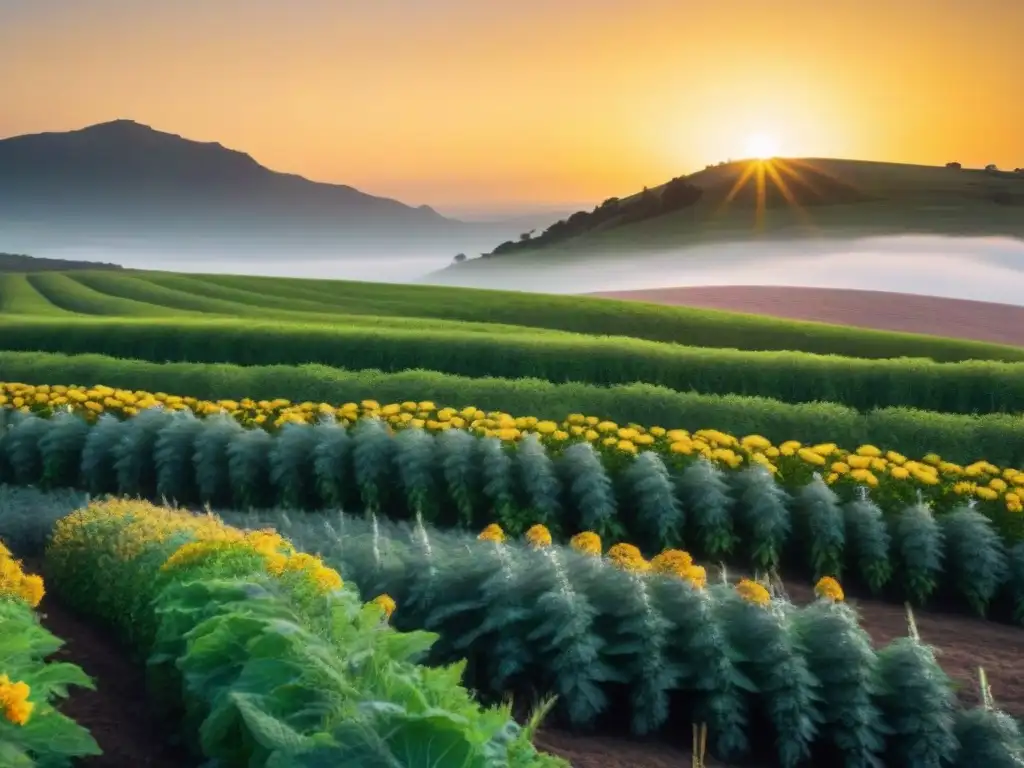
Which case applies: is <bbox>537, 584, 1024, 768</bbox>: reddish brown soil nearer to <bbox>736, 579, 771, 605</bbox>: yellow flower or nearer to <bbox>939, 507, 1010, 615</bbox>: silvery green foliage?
<bbox>939, 507, 1010, 615</bbox>: silvery green foliage

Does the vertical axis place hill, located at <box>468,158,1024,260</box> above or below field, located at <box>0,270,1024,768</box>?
above

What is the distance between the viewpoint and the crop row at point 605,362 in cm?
1508

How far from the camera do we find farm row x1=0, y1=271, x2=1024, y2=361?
71.3 feet

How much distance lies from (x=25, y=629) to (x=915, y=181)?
32404mm

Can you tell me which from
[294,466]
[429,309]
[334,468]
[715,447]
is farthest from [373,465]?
[429,309]

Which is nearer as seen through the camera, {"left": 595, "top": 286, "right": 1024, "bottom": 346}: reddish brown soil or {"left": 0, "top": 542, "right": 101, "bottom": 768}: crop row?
{"left": 0, "top": 542, "right": 101, "bottom": 768}: crop row

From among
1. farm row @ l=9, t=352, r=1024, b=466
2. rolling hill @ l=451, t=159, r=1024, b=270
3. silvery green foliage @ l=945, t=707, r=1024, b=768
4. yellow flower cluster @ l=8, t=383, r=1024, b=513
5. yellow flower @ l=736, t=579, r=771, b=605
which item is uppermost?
rolling hill @ l=451, t=159, r=1024, b=270

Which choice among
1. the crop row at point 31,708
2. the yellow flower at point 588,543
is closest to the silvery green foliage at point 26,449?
the crop row at point 31,708

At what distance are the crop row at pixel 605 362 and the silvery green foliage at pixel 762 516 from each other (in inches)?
265

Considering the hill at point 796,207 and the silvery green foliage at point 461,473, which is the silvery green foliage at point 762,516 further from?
the hill at point 796,207

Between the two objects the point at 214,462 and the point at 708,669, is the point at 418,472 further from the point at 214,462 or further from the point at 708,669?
the point at 708,669

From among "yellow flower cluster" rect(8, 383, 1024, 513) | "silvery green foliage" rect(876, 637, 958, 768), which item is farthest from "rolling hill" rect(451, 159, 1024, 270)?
"silvery green foliage" rect(876, 637, 958, 768)

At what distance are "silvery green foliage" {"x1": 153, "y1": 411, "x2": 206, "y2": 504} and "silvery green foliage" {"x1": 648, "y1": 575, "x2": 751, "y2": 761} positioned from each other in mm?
5945

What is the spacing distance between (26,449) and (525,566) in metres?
7.02
